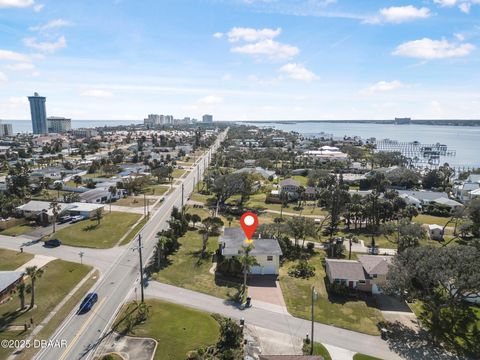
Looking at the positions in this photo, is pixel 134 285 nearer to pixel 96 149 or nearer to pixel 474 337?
pixel 474 337

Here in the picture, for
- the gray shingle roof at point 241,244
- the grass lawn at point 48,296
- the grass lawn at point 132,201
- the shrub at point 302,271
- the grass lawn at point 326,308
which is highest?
the gray shingle roof at point 241,244

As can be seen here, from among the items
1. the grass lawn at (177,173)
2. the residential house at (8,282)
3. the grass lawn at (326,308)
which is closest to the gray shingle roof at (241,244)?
the grass lawn at (326,308)

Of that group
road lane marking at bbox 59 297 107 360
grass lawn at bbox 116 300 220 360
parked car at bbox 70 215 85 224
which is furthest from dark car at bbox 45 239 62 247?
grass lawn at bbox 116 300 220 360

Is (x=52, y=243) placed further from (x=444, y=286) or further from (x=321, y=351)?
(x=444, y=286)

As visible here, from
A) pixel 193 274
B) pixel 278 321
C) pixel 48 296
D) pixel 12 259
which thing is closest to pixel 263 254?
pixel 193 274

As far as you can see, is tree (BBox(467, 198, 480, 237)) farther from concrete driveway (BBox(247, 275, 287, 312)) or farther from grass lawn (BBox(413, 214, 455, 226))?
concrete driveway (BBox(247, 275, 287, 312))

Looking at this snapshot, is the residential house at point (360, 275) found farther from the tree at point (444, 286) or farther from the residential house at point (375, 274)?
the tree at point (444, 286)
